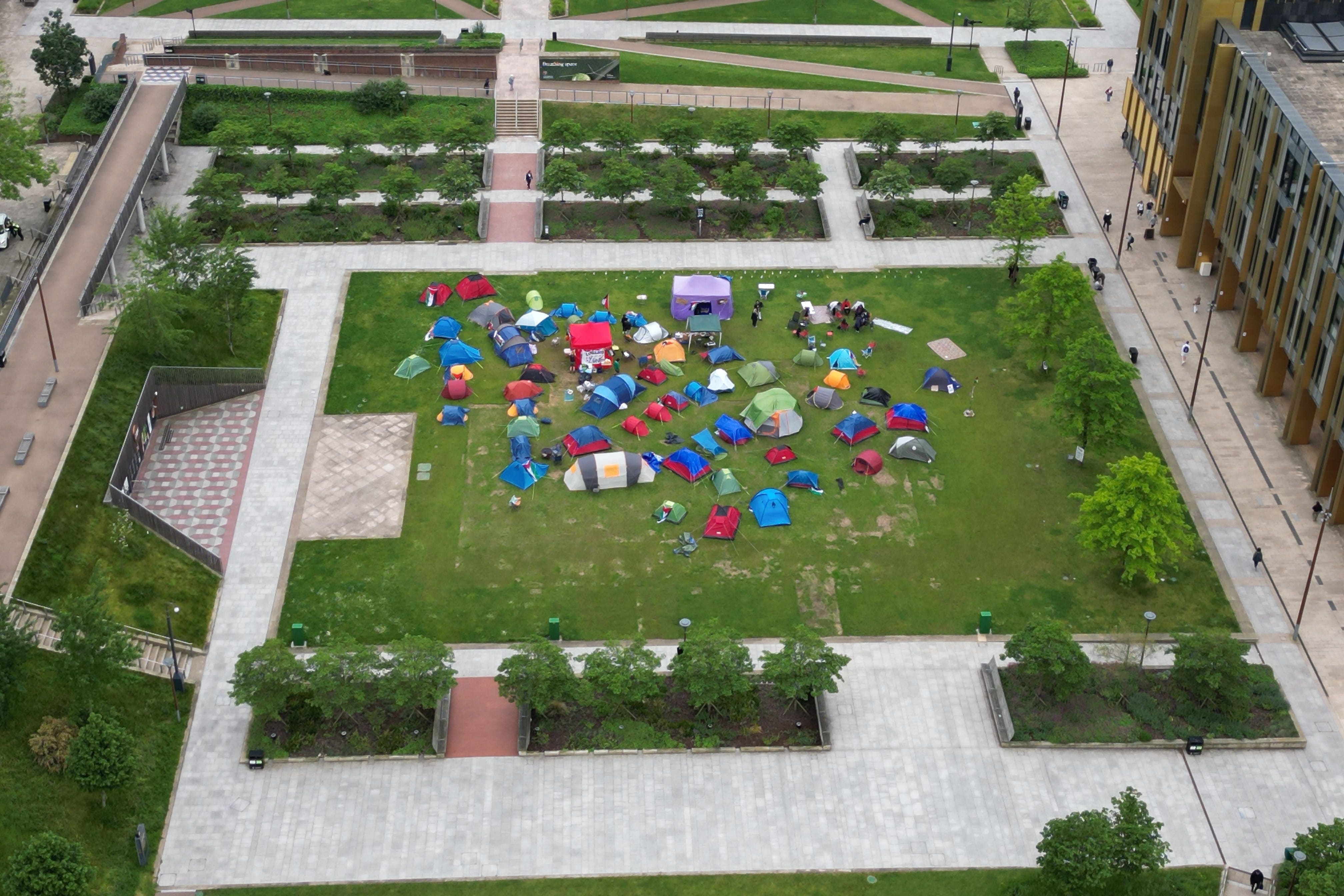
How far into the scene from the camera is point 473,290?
108312 mm

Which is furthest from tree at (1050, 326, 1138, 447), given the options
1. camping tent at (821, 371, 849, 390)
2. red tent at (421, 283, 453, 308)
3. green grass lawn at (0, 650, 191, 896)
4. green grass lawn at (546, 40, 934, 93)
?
green grass lawn at (0, 650, 191, 896)

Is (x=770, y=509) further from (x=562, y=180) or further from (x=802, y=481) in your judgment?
(x=562, y=180)

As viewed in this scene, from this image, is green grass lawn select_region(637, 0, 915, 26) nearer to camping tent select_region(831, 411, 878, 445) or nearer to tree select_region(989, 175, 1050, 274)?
tree select_region(989, 175, 1050, 274)

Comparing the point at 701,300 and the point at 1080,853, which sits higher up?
the point at 701,300

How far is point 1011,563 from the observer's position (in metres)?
86.8

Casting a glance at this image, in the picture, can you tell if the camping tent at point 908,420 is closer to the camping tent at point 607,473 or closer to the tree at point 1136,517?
the tree at point 1136,517

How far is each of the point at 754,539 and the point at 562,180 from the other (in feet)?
126

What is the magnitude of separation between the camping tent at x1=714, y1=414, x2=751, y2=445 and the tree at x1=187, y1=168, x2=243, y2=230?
137ft

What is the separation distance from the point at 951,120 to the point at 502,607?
217ft

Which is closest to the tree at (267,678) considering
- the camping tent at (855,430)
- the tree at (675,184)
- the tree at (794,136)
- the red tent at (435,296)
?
the camping tent at (855,430)

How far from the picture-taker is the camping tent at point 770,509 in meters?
88.8

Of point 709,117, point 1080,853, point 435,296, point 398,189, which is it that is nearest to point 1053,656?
point 1080,853

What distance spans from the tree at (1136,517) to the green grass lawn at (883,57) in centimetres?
6276

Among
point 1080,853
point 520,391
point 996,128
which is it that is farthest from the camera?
point 996,128
